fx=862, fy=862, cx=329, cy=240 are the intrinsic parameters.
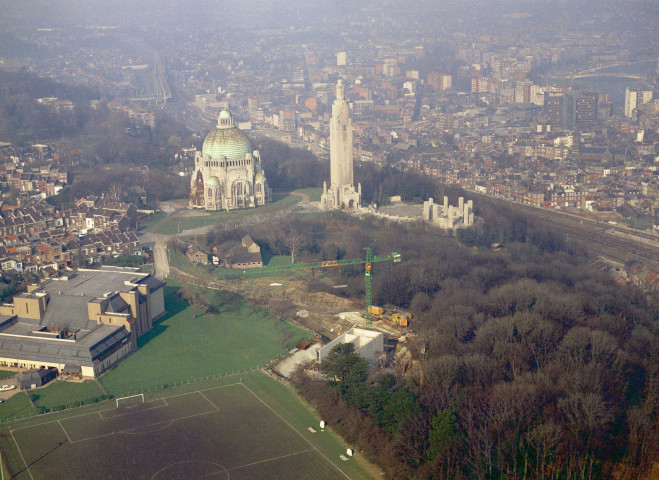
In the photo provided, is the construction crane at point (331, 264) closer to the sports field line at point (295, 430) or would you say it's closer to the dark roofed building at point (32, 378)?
the sports field line at point (295, 430)

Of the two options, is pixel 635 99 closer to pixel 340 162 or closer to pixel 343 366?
pixel 340 162

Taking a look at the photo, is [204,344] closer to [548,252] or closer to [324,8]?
[548,252]

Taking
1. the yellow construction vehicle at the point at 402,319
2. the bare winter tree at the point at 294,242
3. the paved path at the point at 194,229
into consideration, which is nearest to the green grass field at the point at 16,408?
the paved path at the point at 194,229

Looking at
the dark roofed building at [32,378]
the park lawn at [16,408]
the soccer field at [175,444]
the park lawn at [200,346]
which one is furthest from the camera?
the park lawn at [200,346]

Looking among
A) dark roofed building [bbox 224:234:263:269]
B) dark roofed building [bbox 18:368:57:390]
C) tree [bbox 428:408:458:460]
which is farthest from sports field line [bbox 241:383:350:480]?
dark roofed building [bbox 224:234:263:269]

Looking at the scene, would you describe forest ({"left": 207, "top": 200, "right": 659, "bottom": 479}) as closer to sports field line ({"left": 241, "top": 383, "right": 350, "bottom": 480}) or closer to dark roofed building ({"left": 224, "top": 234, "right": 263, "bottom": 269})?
sports field line ({"left": 241, "top": 383, "right": 350, "bottom": 480})
